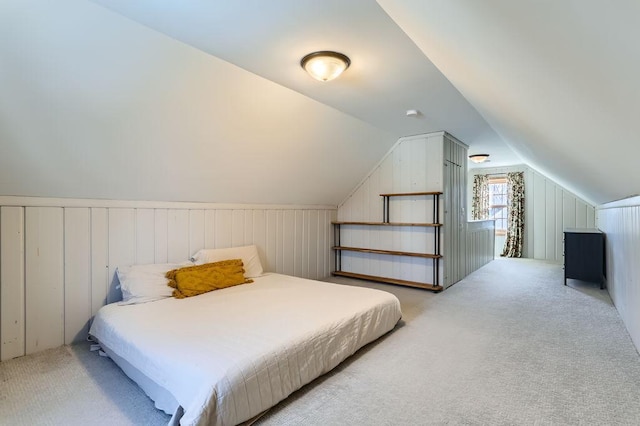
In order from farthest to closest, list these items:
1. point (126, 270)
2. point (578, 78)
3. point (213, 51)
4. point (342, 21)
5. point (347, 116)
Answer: point (347, 116) < point (126, 270) < point (213, 51) < point (342, 21) < point (578, 78)

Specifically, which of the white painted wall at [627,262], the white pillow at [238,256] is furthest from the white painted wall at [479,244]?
the white pillow at [238,256]

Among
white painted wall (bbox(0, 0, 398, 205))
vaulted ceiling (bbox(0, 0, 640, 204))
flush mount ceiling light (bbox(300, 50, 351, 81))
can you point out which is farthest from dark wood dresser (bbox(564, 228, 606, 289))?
flush mount ceiling light (bbox(300, 50, 351, 81))

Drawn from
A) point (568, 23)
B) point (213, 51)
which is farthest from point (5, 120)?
point (568, 23)

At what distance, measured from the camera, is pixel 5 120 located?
81.7 inches

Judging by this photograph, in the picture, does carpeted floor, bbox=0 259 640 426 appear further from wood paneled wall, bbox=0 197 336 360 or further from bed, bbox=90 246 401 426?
wood paneled wall, bbox=0 197 336 360

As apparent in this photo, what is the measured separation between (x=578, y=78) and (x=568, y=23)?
1.18 ft

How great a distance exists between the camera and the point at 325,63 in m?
2.39

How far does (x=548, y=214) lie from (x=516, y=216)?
24.2 inches

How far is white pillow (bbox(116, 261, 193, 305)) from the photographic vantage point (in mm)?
2818

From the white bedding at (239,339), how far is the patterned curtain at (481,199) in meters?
6.07

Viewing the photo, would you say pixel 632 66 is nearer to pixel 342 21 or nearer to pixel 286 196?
pixel 342 21

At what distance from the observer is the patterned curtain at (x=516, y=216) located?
24.8 feet

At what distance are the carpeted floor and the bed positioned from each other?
0.13 m

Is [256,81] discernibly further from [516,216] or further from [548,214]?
[548,214]
